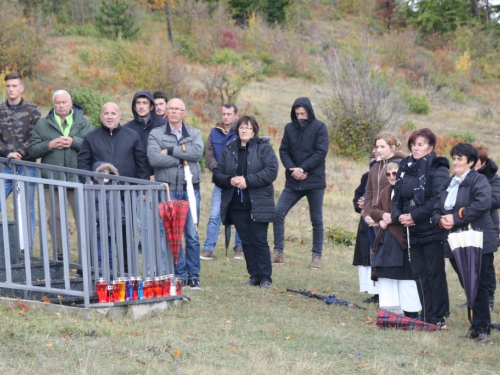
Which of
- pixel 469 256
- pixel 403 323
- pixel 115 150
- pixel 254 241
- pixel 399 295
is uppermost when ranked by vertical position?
pixel 115 150

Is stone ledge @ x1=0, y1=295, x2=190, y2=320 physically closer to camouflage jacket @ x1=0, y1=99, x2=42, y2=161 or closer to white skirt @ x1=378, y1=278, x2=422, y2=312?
white skirt @ x1=378, y1=278, x2=422, y2=312

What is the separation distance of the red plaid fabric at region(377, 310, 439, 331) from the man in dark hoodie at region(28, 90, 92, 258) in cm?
399

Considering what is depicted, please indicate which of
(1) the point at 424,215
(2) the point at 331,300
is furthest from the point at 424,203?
(2) the point at 331,300

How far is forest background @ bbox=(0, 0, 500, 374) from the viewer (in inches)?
241

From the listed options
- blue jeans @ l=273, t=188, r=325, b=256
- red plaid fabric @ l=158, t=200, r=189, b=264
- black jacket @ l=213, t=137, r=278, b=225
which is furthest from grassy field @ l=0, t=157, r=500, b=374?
blue jeans @ l=273, t=188, r=325, b=256

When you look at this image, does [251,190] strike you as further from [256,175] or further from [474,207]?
[474,207]

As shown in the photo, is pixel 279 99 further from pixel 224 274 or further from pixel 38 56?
pixel 224 274

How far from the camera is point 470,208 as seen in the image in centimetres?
700

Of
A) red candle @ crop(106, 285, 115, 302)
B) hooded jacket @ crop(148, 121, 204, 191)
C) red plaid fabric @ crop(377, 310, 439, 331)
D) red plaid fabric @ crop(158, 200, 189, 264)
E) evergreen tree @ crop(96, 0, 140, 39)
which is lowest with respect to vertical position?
red plaid fabric @ crop(377, 310, 439, 331)

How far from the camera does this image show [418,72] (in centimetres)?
4475

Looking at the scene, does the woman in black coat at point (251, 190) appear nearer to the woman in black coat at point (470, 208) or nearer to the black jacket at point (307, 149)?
the black jacket at point (307, 149)

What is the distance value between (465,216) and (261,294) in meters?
2.73

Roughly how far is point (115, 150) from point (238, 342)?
321cm

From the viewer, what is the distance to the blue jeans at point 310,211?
10898mm
